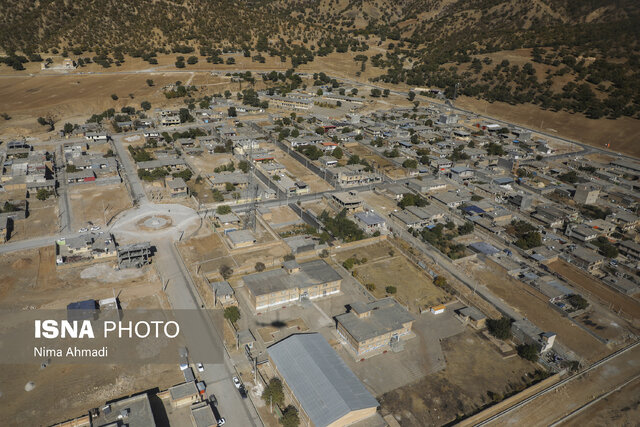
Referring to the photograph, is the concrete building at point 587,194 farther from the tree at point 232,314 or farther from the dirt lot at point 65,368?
the dirt lot at point 65,368

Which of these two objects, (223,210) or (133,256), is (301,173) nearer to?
(223,210)

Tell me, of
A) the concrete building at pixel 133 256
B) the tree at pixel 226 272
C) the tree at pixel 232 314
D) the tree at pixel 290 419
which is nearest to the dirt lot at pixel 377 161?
the tree at pixel 226 272

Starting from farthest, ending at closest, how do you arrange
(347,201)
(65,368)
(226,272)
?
1. (347,201)
2. (226,272)
3. (65,368)

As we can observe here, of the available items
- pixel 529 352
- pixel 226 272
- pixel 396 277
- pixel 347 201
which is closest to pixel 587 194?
pixel 347 201

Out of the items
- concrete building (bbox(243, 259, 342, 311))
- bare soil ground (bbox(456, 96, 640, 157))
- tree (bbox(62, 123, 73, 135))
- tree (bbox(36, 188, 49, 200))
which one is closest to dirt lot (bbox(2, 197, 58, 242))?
tree (bbox(36, 188, 49, 200))

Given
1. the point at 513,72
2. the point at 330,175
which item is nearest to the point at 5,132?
the point at 330,175

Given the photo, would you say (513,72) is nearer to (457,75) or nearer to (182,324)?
(457,75)

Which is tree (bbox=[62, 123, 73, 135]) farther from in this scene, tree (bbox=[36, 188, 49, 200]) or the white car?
the white car
